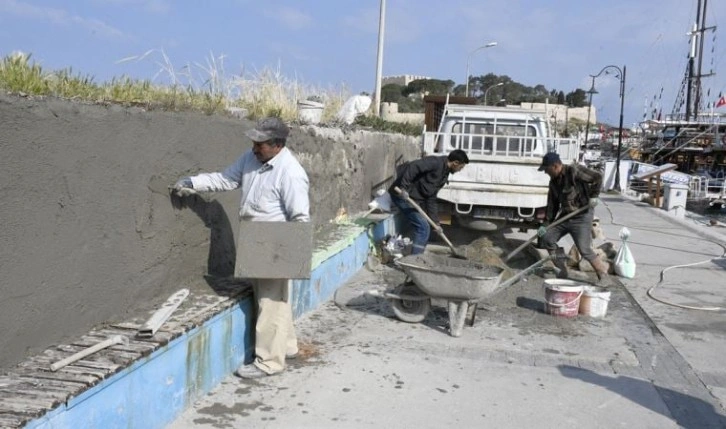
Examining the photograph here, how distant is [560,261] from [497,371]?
3.46 m

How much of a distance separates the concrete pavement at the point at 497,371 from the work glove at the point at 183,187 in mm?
1339

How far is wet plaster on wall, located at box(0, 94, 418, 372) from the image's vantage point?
3.10 meters

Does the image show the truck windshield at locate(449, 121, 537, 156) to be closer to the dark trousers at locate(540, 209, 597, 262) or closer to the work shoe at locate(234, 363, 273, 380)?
the dark trousers at locate(540, 209, 597, 262)

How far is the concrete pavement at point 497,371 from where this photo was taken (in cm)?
420

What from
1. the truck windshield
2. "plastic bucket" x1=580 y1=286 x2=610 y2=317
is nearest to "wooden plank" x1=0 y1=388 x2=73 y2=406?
"plastic bucket" x1=580 y1=286 x2=610 y2=317

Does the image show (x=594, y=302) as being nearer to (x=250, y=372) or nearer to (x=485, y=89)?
(x=250, y=372)

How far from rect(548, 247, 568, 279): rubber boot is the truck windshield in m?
3.33

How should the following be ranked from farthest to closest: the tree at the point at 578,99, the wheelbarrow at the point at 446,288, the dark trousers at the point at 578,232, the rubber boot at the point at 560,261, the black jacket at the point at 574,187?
the tree at the point at 578,99 < the rubber boot at the point at 560,261 < the dark trousers at the point at 578,232 < the black jacket at the point at 574,187 < the wheelbarrow at the point at 446,288

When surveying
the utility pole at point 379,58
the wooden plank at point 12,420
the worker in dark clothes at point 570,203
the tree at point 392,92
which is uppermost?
the tree at point 392,92

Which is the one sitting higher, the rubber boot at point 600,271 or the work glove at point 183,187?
the work glove at point 183,187

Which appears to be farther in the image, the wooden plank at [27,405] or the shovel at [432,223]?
the shovel at [432,223]

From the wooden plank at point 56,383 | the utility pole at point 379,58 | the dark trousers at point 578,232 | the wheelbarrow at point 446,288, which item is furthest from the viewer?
the utility pole at point 379,58

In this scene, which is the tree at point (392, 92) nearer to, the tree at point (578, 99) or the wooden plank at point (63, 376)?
the tree at point (578, 99)

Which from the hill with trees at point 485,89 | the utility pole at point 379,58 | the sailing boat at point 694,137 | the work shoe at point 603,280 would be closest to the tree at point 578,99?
the hill with trees at point 485,89
